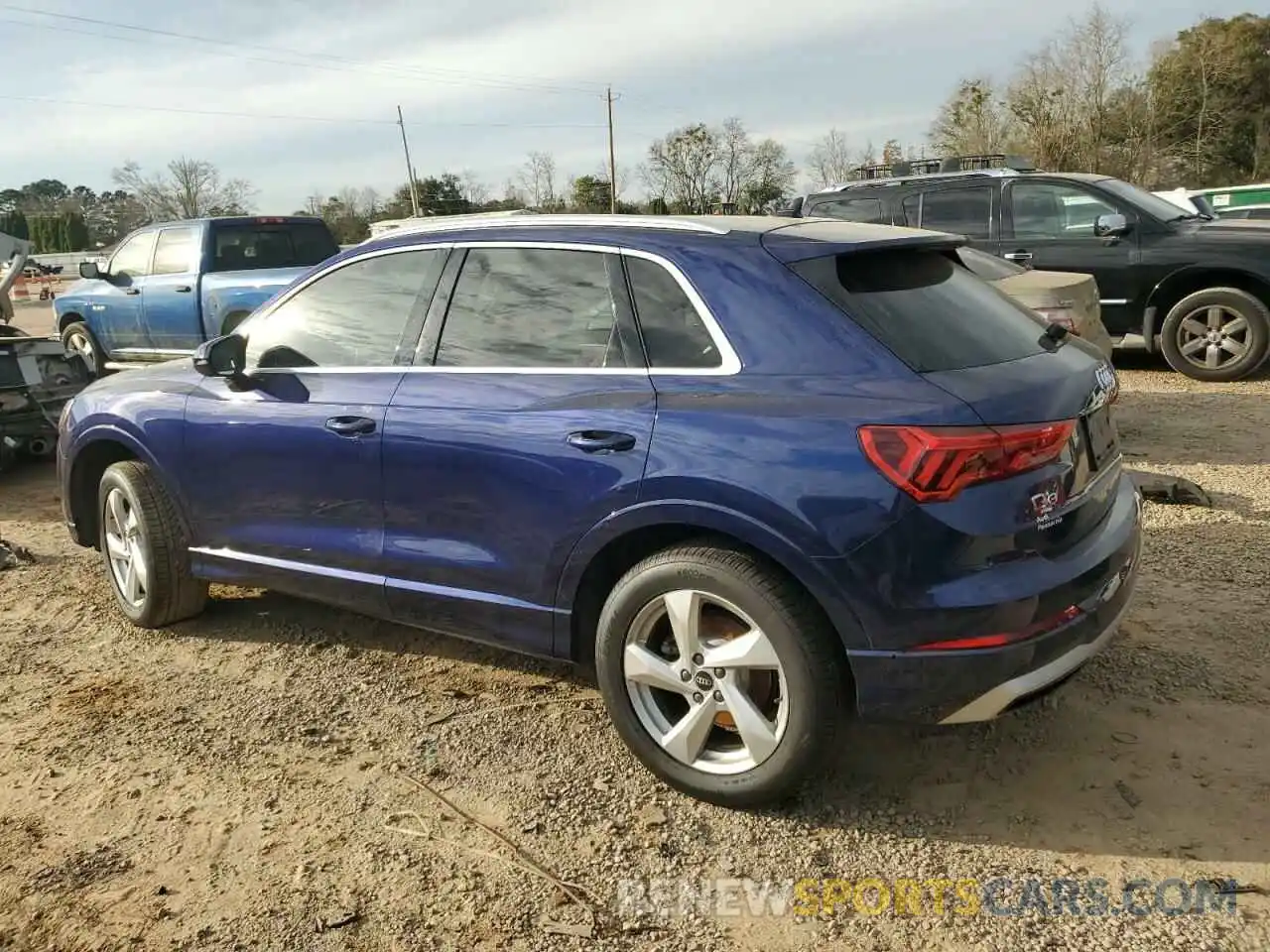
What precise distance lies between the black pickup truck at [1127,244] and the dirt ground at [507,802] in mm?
5347

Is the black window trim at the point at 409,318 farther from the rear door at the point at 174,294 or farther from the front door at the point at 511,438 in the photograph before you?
the rear door at the point at 174,294

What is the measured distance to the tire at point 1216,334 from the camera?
8484 millimetres

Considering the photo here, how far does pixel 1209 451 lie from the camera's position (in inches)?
261

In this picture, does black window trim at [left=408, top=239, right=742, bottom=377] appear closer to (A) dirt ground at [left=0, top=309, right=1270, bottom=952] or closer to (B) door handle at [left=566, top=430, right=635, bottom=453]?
(B) door handle at [left=566, top=430, right=635, bottom=453]

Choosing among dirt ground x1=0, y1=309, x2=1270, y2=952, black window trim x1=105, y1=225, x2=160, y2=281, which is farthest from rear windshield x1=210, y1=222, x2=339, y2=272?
dirt ground x1=0, y1=309, x2=1270, y2=952

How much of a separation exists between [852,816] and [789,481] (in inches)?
41.6

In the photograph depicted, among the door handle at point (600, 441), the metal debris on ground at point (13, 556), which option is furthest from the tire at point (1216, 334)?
the metal debris on ground at point (13, 556)

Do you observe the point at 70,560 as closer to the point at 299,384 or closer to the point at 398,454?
the point at 299,384

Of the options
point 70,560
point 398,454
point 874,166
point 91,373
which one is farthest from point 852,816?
point 874,166

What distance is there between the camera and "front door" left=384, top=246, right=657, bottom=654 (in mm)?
3010

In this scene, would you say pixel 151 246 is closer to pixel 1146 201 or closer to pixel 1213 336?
pixel 1146 201

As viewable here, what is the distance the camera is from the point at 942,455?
2.51 meters

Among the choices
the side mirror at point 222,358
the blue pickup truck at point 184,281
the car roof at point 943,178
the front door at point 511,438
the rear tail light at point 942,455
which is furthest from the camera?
the blue pickup truck at point 184,281

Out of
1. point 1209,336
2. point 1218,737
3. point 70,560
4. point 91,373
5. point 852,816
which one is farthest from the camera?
point 1209,336
